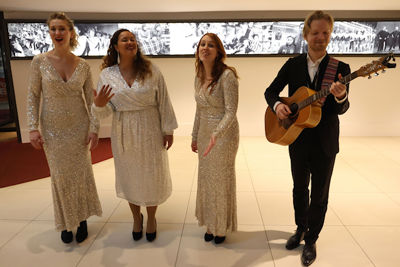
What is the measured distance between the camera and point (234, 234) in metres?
2.48

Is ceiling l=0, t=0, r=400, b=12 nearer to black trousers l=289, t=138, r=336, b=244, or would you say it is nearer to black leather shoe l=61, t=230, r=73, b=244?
black trousers l=289, t=138, r=336, b=244

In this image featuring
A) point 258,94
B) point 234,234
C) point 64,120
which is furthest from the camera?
point 258,94

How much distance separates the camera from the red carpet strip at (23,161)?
377 centimetres

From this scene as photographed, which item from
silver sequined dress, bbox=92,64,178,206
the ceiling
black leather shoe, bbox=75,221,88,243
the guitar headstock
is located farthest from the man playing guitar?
the ceiling

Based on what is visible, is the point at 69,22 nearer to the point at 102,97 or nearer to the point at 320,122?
the point at 102,97

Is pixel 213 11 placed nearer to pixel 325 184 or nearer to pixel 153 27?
pixel 153 27

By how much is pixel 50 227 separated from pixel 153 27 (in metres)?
3.70

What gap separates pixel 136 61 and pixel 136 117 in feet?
1.35

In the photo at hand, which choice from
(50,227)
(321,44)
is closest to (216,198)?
(321,44)

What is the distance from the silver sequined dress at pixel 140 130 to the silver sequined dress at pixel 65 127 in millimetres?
203

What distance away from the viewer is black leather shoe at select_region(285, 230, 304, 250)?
2279 mm

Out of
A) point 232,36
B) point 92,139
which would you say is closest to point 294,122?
point 92,139

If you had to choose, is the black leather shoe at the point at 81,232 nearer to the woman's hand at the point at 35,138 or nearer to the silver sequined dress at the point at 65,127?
the silver sequined dress at the point at 65,127

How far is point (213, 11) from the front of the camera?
5.17 m
